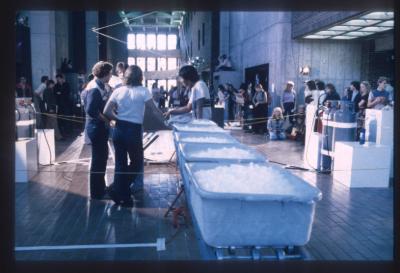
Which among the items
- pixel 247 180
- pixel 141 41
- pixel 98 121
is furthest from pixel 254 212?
pixel 141 41

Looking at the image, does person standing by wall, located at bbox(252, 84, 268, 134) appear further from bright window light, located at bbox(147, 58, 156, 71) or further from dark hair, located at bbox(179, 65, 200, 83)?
bright window light, located at bbox(147, 58, 156, 71)

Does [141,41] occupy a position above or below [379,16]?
above

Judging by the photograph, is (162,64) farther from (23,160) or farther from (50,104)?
(23,160)

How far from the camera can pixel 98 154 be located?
509cm

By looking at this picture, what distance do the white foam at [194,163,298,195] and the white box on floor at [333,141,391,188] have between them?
144 inches

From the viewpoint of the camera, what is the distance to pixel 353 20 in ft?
33.1

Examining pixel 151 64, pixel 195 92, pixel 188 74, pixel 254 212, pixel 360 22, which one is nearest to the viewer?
pixel 254 212

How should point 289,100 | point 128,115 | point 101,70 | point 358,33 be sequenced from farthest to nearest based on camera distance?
point 358,33
point 289,100
point 101,70
point 128,115

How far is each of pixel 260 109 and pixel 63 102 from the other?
550 centimetres

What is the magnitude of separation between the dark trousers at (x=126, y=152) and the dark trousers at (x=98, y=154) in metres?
0.26

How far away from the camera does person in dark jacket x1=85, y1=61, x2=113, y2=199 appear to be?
484 cm

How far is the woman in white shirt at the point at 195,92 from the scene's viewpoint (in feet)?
17.7

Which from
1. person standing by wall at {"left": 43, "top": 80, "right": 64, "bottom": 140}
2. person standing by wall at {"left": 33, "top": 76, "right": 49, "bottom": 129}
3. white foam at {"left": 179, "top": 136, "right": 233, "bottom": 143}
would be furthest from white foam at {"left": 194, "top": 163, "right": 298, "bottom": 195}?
person standing by wall at {"left": 33, "top": 76, "right": 49, "bottom": 129}

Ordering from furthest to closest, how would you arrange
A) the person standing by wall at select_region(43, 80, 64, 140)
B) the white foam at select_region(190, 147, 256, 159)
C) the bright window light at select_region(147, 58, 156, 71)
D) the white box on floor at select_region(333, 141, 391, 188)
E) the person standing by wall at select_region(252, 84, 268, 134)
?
the bright window light at select_region(147, 58, 156, 71), the person standing by wall at select_region(252, 84, 268, 134), the person standing by wall at select_region(43, 80, 64, 140), the white box on floor at select_region(333, 141, 391, 188), the white foam at select_region(190, 147, 256, 159)
